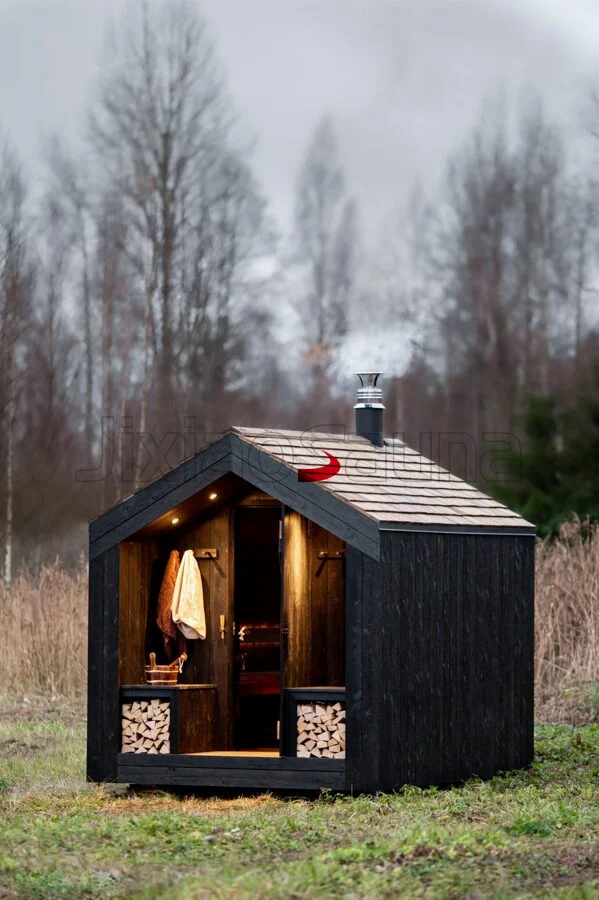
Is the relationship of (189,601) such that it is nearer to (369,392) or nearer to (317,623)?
(317,623)

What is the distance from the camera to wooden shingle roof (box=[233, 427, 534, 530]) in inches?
414

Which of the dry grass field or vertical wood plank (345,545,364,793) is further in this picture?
vertical wood plank (345,545,364,793)

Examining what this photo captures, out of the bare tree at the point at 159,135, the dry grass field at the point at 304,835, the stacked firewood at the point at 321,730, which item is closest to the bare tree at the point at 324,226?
the bare tree at the point at 159,135

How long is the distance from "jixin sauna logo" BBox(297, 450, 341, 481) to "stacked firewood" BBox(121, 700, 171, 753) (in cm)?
202

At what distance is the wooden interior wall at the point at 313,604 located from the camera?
1088cm

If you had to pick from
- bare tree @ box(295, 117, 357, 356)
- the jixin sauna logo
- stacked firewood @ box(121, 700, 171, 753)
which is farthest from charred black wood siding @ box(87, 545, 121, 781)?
bare tree @ box(295, 117, 357, 356)

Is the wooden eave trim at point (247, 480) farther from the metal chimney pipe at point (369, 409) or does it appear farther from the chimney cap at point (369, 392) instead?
the chimney cap at point (369, 392)

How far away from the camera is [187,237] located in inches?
1011

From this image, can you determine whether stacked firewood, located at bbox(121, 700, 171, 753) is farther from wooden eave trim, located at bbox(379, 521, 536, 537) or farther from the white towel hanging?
wooden eave trim, located at bbox(379, 521, 536, 537)

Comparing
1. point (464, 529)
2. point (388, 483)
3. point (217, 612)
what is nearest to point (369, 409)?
point (388, 483)

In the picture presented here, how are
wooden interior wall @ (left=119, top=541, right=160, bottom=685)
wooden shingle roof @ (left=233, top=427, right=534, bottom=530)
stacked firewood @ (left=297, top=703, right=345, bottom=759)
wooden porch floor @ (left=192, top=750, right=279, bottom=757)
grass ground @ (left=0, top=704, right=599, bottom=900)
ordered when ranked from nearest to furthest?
grass ground @ (left=0, top=704, right=599, bottom=900), stacked firewood @ (left=297, top=703, right=345, bottom=759), wooden shingle roof @ (left=233, top=427, right=534, bottom=530), wooden porch floor @ (left=192, top=750, right=279, bottom=757), wooden interior wall @ (left=119, top=541, right=160, bottom=685)

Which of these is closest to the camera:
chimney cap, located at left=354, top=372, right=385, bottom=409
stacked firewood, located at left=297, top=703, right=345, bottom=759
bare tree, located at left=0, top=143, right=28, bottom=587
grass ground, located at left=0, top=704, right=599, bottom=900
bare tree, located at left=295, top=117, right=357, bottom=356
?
grass ground, located at left=0, top=704, right=599, bottom=900

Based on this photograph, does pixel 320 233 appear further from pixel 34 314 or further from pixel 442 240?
pixel 34 314

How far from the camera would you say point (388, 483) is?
1127 centimetres
